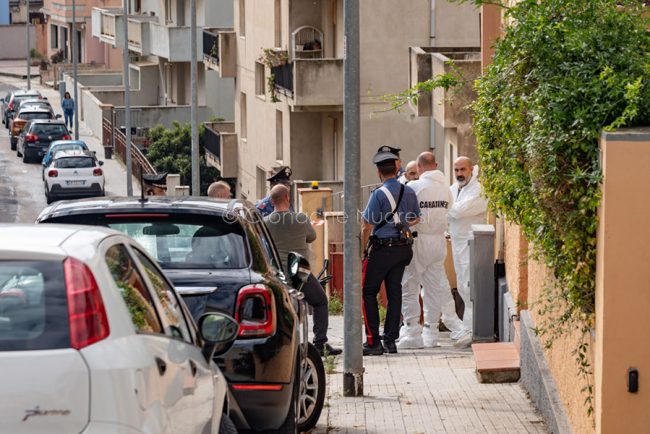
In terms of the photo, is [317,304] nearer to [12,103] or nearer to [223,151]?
[223,151]

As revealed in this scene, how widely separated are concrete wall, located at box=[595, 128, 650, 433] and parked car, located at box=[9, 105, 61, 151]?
177 ft

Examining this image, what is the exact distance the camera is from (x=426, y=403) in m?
10.3

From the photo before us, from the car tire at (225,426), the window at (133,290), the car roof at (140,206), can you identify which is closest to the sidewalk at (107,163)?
the car roof at (140,206)

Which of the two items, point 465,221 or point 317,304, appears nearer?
point 317,304

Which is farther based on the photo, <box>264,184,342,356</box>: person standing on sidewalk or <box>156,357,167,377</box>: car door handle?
<box>264,184,342,356</box>: person standing on sidewalk

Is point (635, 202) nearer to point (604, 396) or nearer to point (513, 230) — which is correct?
point (604, 396)

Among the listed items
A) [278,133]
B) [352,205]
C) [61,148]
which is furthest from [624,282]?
[61,148]

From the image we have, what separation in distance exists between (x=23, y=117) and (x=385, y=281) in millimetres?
49237

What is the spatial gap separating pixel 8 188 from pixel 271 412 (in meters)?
40.7

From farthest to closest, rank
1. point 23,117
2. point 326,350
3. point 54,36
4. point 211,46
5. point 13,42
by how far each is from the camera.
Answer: point 13,42, point 54,36, point 23,117, point 211,46, point 326,350

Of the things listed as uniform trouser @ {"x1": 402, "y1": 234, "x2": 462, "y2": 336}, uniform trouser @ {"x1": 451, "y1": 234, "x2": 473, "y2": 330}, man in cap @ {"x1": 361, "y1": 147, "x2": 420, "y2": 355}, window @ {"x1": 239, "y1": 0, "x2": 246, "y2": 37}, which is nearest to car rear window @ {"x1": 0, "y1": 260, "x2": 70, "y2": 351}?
man in cap @ {"x1": 361, "y1": 147, "x2": 420, "y2": 355}

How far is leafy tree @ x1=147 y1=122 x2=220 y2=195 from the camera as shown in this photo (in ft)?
156

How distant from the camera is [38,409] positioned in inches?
164

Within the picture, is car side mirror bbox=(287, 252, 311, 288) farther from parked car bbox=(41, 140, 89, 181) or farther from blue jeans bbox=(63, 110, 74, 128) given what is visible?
blue jeans bbox=(63, 110, 74, 128)
